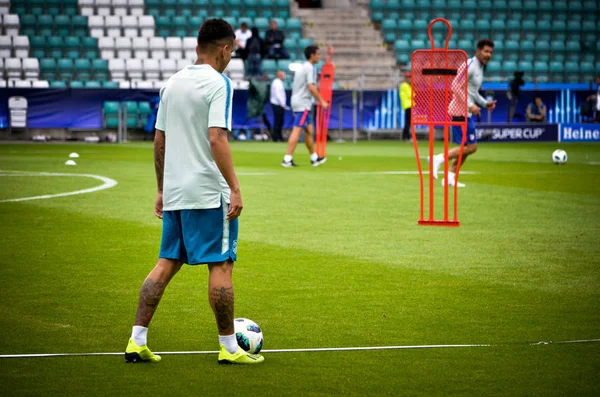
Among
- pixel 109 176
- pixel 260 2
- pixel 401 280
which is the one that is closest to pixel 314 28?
pixel 260 2

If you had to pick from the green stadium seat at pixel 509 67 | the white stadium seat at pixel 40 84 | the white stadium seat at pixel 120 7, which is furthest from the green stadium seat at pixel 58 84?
the green stadium seat at pixel 509 67

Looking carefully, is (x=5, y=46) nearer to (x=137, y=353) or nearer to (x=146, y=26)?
(x=146, y=26)

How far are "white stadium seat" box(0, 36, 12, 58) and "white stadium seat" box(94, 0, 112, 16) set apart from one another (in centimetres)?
394

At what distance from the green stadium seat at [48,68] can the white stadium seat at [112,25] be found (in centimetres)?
303

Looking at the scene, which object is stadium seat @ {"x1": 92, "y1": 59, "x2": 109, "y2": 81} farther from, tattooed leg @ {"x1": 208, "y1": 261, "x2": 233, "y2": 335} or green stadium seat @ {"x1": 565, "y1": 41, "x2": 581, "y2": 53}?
tattooed leg @ {"x1": 208, "y1": 261, "x2": 233, "y2": 335}

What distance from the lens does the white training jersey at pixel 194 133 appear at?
5352mm

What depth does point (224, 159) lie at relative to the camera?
210 inches

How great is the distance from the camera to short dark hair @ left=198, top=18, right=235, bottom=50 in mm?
5430

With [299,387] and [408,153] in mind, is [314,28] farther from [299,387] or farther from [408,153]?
[299,387]

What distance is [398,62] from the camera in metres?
39.4

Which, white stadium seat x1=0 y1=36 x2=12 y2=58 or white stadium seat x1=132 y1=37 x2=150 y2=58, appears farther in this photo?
white stadium seat x1=132 y1=37 x2=150 y2=58

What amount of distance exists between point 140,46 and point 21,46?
14.0ft

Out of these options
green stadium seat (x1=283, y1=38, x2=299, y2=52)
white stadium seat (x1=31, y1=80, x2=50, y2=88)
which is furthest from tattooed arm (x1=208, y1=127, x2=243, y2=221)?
green stadium seat (x1=283, y1=38, x2=299, y2=52)

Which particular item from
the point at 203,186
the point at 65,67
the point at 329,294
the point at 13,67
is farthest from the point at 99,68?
the point at 203,186
